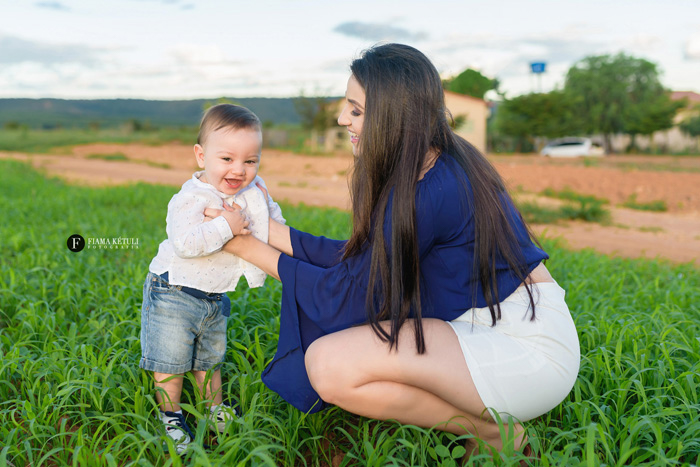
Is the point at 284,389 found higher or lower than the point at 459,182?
lower

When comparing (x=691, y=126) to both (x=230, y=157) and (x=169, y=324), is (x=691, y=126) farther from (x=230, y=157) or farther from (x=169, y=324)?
(x=169, y=324)

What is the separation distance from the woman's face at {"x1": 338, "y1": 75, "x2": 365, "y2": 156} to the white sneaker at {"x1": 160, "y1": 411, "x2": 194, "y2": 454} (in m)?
1.18

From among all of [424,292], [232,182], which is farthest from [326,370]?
[232,182]

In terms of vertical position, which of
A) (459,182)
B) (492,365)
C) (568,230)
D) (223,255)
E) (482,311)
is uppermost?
(459,182)

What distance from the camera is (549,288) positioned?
80.4 inches

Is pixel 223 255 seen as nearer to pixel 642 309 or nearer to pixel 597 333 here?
pixel 597 333

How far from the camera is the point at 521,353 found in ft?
Result: 6.20

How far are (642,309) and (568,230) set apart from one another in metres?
4.36

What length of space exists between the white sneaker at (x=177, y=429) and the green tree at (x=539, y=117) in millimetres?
32177

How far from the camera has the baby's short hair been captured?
2.07 meters

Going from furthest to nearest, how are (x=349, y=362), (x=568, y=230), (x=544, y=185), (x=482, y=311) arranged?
(x=544, y=185)
(x=568, y=230)
(x=482, y=311)
(x=349, y=362)

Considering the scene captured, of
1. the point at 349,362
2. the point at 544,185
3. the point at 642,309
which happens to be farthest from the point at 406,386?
the point at 544,185

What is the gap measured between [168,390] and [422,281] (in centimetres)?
109

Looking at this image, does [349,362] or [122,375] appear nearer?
[349,362]
